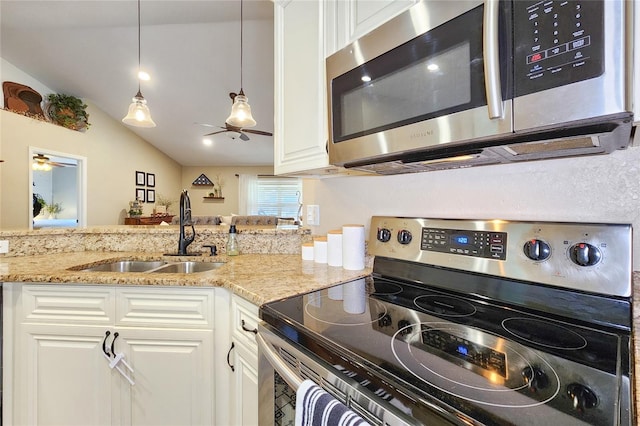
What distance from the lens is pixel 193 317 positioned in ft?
3.93

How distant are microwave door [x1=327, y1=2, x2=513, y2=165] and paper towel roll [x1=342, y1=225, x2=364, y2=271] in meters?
0.40

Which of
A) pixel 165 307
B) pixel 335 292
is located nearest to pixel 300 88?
pixel 335 292

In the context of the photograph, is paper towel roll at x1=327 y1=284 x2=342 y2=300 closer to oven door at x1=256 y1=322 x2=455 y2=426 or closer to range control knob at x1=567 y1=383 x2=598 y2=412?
oven door at x1=256 y1=322 x2=455 y2=426

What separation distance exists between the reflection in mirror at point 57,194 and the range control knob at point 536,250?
6.34 meters

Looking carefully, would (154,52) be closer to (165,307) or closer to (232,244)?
(232,244)

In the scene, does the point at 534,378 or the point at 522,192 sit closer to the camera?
the point at 534,378

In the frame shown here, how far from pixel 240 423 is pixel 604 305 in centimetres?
122

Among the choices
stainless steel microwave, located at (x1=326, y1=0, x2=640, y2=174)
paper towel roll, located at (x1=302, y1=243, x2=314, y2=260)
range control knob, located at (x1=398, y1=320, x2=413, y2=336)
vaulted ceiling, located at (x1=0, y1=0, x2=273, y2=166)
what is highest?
vaulted ceiling, located at (x1=0, y1=0, x2=273, y2=166)

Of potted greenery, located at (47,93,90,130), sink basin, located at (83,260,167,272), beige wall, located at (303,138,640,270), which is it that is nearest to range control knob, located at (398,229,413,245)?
beige wall, located at (303,138,640,270)

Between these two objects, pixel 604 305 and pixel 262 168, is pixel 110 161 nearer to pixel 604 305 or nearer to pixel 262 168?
pixel 262 168

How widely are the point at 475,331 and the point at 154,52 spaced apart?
461 cm

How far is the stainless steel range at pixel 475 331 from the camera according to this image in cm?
47

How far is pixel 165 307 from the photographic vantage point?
1.21m

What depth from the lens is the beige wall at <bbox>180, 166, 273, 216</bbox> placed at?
8.40 metres
